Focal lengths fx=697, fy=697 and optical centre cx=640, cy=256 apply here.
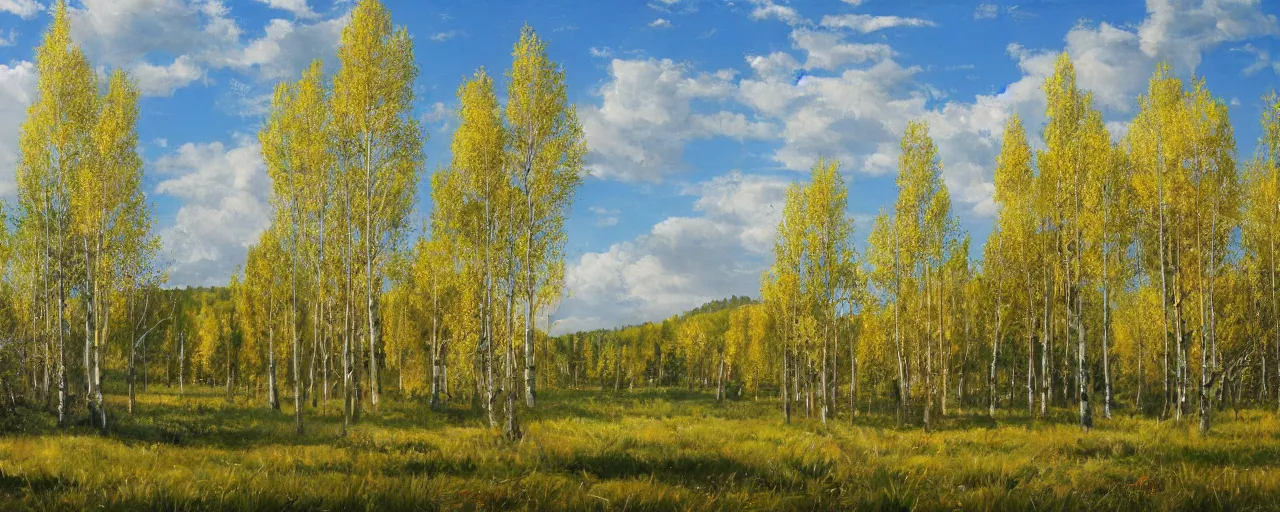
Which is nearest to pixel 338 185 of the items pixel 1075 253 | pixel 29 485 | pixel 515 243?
pixel 515 243

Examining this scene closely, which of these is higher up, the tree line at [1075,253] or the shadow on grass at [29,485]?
the tree line at [1075,253]

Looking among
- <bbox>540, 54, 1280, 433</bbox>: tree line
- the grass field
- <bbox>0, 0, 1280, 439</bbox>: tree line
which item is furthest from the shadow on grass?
<bbox>540, 54, 1280, 433</bbox>: tree line

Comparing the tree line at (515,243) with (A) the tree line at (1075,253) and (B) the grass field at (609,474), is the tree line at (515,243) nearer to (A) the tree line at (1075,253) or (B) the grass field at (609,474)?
(A) the tree line at (1075,253)

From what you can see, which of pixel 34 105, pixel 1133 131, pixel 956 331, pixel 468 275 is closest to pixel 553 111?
pixel 468 275

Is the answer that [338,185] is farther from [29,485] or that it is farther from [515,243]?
[29,485]

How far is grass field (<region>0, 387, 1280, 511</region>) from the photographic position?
6910 millimetres

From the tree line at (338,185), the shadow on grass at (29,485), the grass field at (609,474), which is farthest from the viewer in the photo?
the tree line at (338,185)

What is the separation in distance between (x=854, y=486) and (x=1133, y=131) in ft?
66.2

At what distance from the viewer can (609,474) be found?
9188 mm

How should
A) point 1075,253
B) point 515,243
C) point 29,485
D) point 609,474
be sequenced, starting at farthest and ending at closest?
point 1075,253 → point 515,243 → point 609,474 → point 29,485

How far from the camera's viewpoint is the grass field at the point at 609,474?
691cm

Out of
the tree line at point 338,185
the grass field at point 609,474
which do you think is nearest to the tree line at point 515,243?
the tree line at point 338,185

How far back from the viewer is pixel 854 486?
823 centimetres

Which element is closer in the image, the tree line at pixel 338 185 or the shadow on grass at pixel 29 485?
A: the shadow on grass at pixel 29 485
